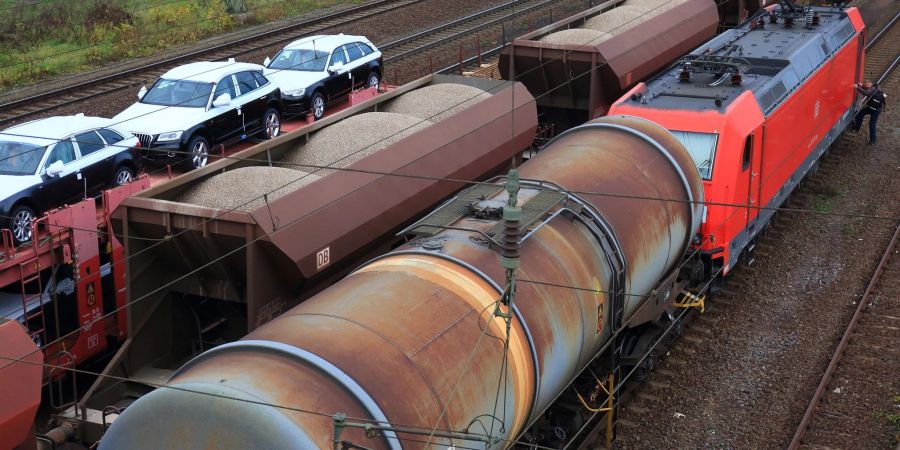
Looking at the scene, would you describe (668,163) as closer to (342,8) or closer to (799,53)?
(799,53)

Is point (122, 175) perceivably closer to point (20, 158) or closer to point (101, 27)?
point (20, 158)

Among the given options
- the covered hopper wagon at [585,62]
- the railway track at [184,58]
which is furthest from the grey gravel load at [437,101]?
the railway track at [184,58]

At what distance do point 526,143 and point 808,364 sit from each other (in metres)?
5.52

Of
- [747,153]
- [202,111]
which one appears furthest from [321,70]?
[747,153]

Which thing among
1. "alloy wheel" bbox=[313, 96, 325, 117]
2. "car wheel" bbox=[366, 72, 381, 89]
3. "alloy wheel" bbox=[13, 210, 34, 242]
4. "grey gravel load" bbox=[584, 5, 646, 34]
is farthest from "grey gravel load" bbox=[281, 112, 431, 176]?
"car wheel" bbox=[366, 72, 381, 89]

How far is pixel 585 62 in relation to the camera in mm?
18953

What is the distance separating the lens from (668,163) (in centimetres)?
1218

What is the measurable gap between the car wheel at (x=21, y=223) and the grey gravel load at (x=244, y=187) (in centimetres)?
357

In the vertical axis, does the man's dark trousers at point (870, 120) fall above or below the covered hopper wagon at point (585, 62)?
below

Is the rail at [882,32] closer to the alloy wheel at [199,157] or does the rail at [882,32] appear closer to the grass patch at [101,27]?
the grass patch at [101,27]

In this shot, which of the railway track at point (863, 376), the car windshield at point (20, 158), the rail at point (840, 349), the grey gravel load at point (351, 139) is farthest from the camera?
the car windshield at point (20, 158)

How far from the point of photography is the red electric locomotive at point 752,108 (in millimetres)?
14570

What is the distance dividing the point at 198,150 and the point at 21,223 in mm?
4592

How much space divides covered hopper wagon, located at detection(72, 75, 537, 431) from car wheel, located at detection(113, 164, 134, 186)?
163 inches
